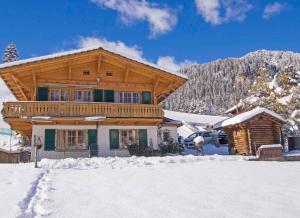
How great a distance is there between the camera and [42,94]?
70.6 ft

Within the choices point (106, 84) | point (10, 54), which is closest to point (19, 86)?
point (106, 84)

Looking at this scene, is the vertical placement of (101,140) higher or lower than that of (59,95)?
lower

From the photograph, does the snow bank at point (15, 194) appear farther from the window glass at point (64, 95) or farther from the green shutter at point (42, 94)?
the window glass at point (64, 95)

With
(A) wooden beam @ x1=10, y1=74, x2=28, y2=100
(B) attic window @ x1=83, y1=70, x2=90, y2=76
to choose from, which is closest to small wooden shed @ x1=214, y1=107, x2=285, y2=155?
(B) attic window @ x1=83, y1=70, x2=90, y2=76

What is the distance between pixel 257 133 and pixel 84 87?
455 inches

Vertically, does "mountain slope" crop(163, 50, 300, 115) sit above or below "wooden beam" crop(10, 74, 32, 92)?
above

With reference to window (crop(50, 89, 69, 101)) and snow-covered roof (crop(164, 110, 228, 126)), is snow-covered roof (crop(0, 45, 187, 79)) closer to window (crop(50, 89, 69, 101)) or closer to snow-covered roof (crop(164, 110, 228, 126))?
window (crop(50, 89, 69, 101))

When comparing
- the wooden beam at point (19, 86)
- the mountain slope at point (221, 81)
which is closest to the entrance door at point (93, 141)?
the wooden beam at point (19, 86)

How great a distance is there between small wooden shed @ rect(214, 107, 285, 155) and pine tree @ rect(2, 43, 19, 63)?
69436mm

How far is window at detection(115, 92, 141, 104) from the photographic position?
23.0 meters

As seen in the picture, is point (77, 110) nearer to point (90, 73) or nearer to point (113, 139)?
point (113, 139)

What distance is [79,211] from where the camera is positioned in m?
5.91

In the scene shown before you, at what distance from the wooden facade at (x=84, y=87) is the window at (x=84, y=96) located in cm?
7

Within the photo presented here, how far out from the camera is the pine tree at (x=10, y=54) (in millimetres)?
80231
